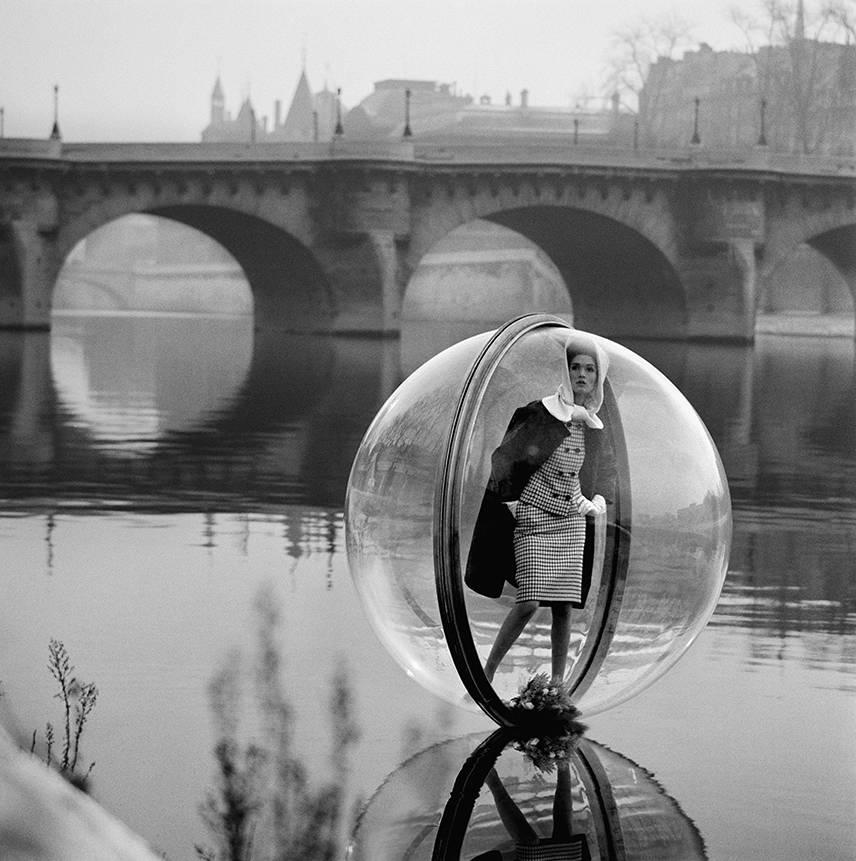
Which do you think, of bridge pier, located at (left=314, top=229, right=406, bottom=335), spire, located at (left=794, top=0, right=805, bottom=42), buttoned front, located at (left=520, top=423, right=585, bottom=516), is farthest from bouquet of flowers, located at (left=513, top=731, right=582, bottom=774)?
spire, located at (left=794, top=0, right=805, bottom=42)

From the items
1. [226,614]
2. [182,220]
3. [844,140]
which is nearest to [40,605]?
[226,614]

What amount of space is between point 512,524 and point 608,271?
46.4 metres

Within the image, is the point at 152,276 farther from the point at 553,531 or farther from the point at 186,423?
the point at 553,531

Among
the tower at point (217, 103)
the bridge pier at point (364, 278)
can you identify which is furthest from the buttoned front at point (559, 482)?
the tower at point (217, 103)

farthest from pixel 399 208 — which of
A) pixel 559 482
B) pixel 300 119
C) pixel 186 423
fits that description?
pixel 300 119

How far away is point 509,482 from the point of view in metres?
4.92

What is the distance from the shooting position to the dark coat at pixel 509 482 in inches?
192

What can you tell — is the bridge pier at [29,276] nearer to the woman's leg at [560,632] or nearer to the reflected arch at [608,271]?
the reflected arch at [608,271]

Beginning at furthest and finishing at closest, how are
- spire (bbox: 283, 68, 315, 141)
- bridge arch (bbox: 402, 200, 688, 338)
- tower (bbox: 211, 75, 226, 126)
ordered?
tower (bbox: 211, 75, 226, 126) → spire (bbox: 283, 68, 315, 141) → bridge arch (bbox: 402, 200, 688, 338)

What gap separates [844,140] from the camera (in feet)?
205

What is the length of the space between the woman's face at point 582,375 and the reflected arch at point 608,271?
40.4m

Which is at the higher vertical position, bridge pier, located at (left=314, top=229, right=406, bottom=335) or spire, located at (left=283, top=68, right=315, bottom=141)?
spire, located at (left=283, top=68, right=315, bottom=141)

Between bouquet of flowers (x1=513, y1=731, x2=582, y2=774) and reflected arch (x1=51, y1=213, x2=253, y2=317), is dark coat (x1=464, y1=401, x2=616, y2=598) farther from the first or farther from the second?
reflected arch (x1=51, y1=213, x2=253, y2=317)

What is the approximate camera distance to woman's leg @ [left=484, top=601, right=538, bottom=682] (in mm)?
4934
